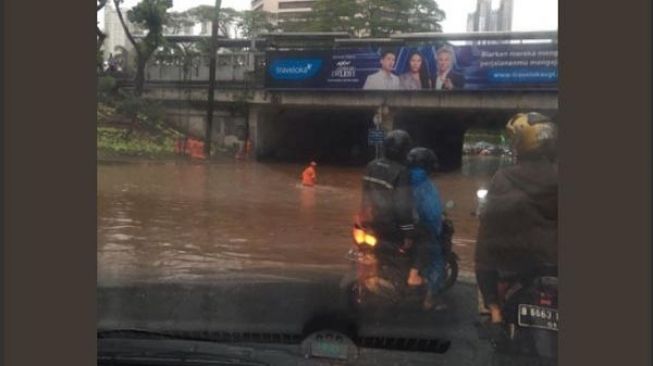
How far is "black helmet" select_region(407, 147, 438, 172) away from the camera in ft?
10.3

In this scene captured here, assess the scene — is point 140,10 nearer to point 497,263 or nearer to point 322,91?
point 322,91

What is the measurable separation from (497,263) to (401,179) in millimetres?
451

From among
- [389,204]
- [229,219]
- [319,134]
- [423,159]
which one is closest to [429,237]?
[389,204]

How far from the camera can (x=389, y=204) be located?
10.6 ft

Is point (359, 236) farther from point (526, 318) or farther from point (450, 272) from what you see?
point (526, 318)

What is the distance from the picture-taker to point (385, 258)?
325cm

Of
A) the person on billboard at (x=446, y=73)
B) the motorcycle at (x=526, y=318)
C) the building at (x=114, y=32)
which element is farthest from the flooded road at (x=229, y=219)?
the building at (x=114, y=32)

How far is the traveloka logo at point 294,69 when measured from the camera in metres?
3.15

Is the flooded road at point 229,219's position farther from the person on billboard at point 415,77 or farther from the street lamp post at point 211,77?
the person on billboard at point 415,77

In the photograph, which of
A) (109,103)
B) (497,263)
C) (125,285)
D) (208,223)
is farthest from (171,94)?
(497,263)

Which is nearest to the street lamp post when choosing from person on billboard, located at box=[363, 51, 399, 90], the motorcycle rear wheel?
person on billboard, located at box=[363, 51, 399, 90]

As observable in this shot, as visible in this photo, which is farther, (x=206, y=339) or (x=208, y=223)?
(x=208, y=223)

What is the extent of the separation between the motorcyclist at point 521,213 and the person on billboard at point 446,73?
225 millimetres

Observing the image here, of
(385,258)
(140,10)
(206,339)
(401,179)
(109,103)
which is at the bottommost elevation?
(206,339)
